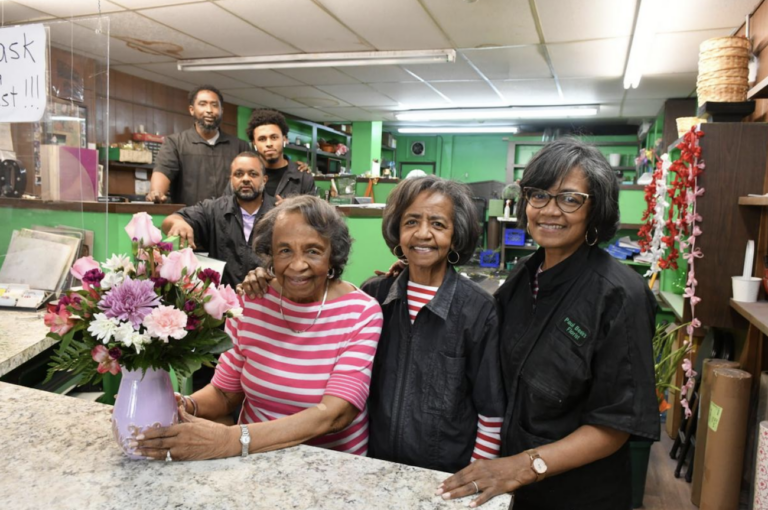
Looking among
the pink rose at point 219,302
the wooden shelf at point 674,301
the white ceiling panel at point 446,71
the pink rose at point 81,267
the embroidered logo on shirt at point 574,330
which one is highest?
the white ceiling panel at point 446,71

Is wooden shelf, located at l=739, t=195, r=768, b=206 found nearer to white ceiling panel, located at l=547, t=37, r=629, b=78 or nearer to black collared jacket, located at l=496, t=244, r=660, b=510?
black collared jacket, located at l=496, t=244, r=660, b=510

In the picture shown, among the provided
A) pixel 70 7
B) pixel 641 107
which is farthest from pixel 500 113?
pixel 70 7

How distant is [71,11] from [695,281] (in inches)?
196

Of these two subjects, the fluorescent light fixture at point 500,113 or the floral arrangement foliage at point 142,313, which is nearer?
the floral arrangement foliage at point 142,313

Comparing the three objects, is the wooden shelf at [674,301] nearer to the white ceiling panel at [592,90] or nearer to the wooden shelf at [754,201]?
the wooden shelf at [754,201]

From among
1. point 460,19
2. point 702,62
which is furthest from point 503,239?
point 702,62

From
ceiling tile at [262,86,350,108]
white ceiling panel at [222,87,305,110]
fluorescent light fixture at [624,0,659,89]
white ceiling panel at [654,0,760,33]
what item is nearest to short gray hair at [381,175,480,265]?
fluorescent light fixture at [624,0,659,89]

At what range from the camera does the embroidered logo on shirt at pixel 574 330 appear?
4.07 feet

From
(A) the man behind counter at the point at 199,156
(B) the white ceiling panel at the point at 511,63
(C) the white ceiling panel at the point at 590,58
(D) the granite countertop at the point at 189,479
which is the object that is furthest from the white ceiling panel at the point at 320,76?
(D) the granite countertop at the point at 189,479

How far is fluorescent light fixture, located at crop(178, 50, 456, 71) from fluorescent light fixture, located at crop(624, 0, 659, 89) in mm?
1646

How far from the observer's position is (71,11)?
4.39 m

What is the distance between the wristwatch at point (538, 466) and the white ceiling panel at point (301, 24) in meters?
3.81

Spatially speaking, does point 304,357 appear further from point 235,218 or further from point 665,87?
point 665,87

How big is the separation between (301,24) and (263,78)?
2.25 metres
